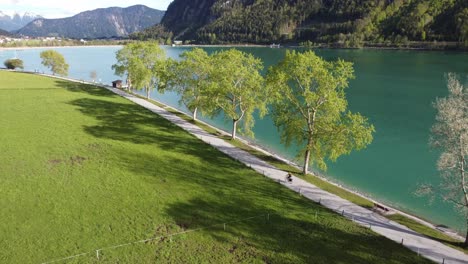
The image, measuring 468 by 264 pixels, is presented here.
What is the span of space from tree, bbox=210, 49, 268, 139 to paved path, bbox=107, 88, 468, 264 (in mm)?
5777

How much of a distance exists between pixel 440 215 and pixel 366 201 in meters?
8.04

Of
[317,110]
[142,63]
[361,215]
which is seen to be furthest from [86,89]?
[361,215]

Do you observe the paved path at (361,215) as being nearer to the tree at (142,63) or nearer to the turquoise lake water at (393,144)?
the turquoise lake water at (393,144)

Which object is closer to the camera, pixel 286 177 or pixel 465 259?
pixel 465 259

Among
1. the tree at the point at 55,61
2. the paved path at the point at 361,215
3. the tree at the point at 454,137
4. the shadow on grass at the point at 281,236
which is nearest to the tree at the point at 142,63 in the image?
the tree at the point at 55,61

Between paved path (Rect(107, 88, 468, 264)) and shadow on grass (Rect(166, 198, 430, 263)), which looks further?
paved path (Rect(107, 88, 468, 264))

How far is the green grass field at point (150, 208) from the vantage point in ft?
87.6

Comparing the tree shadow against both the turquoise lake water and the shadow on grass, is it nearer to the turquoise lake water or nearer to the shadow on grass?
the turquoise lake water

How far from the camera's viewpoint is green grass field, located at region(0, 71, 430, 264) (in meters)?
26.7

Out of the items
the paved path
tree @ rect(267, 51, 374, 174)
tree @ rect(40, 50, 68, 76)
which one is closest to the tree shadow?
tree @ rect(40, 50, 68, 76)

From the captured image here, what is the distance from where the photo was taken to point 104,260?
25.4m

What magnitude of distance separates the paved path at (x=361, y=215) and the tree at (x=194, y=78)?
11.9 m

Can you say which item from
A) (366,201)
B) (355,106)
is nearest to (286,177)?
(366,201)

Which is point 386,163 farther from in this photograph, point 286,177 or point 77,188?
point 77,188
